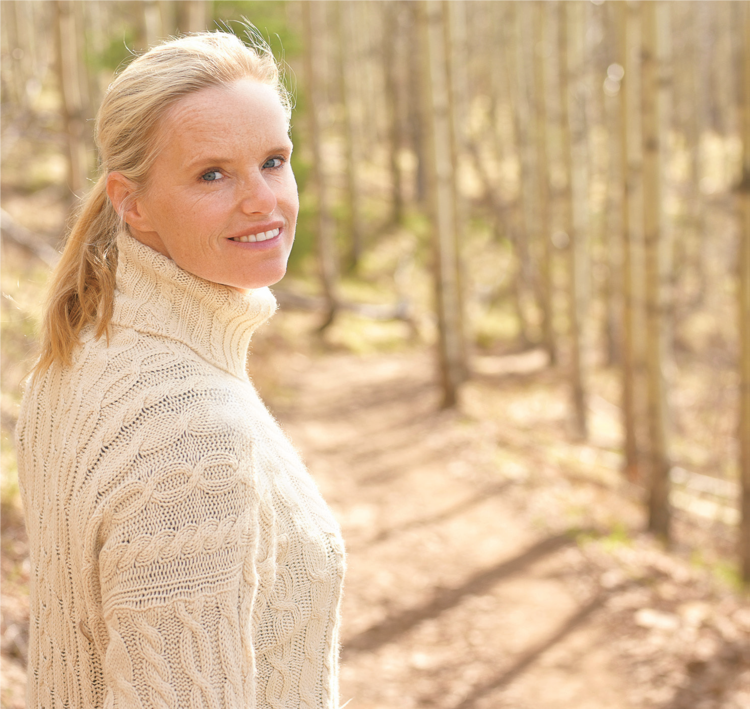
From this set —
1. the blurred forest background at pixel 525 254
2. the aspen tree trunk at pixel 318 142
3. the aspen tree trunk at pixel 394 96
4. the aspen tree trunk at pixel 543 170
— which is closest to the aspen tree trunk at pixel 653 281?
the blurred forest background at pixel 525 254

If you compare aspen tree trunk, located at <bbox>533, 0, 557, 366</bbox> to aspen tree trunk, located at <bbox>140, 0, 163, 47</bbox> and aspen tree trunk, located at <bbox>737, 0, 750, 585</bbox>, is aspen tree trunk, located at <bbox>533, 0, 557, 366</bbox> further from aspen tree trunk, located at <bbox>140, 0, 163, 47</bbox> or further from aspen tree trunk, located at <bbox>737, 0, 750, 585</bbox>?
aspen tree trunk, located at <bbox>140, 0, 163, 47</bbox>

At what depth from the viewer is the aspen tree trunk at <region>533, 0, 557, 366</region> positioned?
9.77 m

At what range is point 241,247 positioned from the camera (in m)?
1.31

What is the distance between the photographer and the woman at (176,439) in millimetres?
1109

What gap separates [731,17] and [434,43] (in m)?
18.5

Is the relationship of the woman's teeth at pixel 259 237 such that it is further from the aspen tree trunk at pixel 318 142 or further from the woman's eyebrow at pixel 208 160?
the aspen tree trunk at pixel 318 142

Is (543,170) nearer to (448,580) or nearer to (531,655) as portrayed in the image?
(448,580)

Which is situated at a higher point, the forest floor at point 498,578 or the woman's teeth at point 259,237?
the woman's teeth at point 259,237

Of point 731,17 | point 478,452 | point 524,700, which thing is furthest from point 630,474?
point 731,17

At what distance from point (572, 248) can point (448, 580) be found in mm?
5001

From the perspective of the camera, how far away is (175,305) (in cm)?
131

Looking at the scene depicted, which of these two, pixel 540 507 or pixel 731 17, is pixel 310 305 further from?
pixel 731 17

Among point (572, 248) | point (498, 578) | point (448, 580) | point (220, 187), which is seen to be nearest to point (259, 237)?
point (220, 187)

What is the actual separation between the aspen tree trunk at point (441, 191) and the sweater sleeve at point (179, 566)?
8.02 meters
